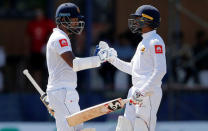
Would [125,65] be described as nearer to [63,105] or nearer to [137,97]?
[137,97]

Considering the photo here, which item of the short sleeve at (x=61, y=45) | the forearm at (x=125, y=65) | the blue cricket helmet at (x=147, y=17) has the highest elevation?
the blue cricket helmet at (x=147, y=17)

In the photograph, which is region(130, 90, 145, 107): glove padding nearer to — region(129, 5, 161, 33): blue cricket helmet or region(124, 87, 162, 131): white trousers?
region(124, 87, 162, 131): white trousers

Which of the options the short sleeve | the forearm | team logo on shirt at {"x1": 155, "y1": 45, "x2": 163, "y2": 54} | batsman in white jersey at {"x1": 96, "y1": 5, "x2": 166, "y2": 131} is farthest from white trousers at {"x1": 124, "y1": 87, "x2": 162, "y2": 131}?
the short sleeve

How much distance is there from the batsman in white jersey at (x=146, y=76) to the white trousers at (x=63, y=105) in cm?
50

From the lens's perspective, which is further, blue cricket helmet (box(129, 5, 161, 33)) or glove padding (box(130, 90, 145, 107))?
blue cricket helmet (box(129, 5, 161, 33))

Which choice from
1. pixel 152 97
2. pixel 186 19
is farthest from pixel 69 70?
pixel 186 19

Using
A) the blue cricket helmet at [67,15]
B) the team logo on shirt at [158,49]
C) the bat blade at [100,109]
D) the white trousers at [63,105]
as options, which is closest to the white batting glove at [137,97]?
the bat blade at [100,109]

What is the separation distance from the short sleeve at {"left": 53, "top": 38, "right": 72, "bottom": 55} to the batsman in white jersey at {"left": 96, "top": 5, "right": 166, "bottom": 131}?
28.4 inches

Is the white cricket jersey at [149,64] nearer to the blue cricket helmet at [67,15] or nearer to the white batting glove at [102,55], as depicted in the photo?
the white batting glove at [102,55]

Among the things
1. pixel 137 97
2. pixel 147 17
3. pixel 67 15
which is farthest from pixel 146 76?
pixel 67 15

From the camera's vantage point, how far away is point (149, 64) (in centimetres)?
569

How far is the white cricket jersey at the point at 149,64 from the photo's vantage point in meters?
5.56

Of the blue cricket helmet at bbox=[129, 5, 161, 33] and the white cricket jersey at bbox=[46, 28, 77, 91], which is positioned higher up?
the blue cricket helmet at bbox=[129, 5, 161, 33]

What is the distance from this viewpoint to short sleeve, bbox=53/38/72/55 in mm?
5609
